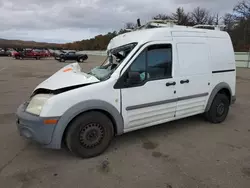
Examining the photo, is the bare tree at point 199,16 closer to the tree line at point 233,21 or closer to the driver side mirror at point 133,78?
the tree line at point 233,21

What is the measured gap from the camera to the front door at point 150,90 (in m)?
3.34

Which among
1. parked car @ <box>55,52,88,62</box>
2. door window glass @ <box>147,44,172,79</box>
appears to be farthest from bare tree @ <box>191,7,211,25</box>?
door window glass @ <box>147,44,172,79</box>

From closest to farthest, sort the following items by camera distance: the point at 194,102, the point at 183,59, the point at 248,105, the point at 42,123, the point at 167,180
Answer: the point at 167,180, the point at 42,123, the point at 183,59, the point at 194,102, the point at 248,105

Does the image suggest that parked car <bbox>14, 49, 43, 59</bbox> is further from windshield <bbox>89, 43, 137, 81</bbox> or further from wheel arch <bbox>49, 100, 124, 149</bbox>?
wheel arch <bbox>49, 100, 124, 149</bbox>

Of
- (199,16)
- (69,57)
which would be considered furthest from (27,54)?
(199,16)

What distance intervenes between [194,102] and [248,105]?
3385 mm

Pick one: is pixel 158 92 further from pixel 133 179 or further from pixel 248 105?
pixel 248 105

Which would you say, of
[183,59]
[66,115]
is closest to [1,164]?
[66,115]

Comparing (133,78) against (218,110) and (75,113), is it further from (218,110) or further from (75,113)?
(218,110)

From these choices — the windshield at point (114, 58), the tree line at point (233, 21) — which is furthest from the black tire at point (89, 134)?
the tree line at point (233, 21)

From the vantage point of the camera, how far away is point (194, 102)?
4164mm

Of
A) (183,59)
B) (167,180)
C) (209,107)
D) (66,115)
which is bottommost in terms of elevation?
(167,180)

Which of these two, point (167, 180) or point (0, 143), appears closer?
point (167, 180)

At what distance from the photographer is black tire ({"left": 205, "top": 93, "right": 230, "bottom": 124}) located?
15.1 ft
